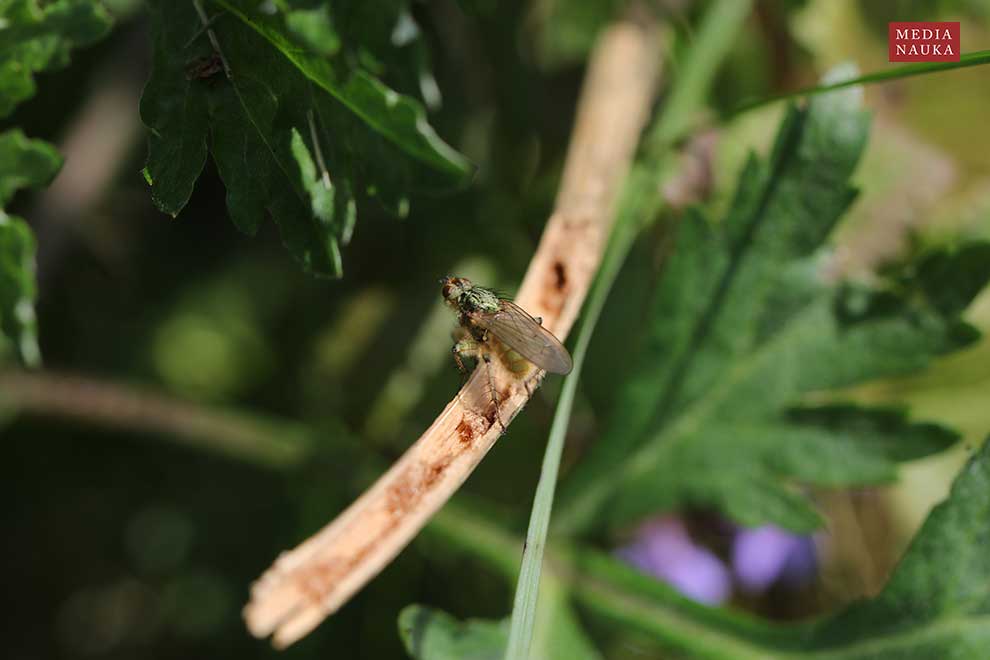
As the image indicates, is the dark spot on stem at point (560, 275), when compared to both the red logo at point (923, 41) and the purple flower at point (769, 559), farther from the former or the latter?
the purple flower at point (769, 559)

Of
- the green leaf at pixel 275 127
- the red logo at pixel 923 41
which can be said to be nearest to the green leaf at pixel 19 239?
the green leaf at pixel 275 127

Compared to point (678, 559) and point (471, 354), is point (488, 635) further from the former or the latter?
point (678, 559)

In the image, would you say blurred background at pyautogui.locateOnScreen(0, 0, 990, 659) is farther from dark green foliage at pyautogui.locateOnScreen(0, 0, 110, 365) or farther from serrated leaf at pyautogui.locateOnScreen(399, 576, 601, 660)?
dark green foliage at pyautogui.locateOnScreen(0, 0, 110, 365)

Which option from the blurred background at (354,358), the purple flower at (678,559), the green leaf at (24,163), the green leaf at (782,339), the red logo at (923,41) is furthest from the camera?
the purple flower at (678,559)

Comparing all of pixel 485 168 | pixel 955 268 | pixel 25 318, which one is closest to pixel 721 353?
pixel 955 268

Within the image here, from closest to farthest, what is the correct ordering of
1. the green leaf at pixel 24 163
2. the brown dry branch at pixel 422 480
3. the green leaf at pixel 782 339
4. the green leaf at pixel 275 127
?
the brown dry branch at pixel 422 480
the green leaf at pixel 275 127
the green leaf at pixel 24 163
the green leaf at pixel 782 339

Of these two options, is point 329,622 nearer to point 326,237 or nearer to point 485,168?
point 485,168

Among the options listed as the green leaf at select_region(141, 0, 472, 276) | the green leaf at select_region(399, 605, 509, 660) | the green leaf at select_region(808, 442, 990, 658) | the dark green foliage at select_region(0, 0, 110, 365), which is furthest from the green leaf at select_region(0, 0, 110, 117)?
the green leaf at select_region(808, 442, 990, 658)
